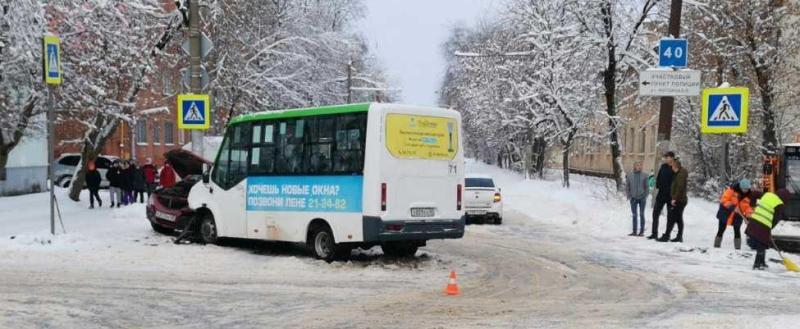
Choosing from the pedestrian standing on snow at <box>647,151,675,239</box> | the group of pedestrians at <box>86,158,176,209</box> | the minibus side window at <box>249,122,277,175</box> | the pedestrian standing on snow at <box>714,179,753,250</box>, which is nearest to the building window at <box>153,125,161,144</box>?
the group of pedestrians at <box>86,158,176,209</box>

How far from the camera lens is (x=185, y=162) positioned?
59.8 ft

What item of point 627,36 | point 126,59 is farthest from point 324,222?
point 627,36

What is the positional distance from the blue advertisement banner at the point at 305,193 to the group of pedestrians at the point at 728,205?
6.21 metres

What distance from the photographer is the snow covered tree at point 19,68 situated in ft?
53.1

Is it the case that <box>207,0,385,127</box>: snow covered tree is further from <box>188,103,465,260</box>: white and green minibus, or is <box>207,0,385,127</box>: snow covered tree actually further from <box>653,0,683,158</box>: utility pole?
<box>188,103,465,260</box>: white and green minibus

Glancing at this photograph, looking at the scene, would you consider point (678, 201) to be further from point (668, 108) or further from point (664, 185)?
point (668, 108)

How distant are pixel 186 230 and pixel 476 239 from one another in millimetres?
6156

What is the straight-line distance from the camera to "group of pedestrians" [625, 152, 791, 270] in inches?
466

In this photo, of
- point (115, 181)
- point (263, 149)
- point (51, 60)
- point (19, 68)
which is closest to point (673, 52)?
point (263, 149)

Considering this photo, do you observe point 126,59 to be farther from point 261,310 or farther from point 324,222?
point 261,310

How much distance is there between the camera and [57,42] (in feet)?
44.6

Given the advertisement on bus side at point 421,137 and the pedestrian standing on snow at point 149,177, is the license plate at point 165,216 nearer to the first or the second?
the advertisement on bus side at point 421,137

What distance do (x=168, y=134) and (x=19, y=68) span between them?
39.4m

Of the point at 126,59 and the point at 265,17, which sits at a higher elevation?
the point at 265,17
